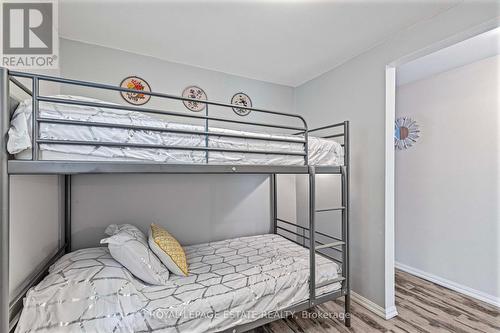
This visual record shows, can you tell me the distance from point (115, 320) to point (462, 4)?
10.8 ft

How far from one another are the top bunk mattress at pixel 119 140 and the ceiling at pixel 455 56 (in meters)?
2.15

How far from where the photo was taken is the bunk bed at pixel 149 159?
105 cm

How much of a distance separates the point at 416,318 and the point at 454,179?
171 cm

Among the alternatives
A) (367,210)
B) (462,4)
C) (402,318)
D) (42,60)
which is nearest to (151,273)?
(42,60)

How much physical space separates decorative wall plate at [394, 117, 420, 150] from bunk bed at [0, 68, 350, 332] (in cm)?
157

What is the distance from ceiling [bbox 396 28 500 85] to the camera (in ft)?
7.13

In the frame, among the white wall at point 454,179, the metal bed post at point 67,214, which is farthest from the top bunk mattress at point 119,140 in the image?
the white wall at point 454,179

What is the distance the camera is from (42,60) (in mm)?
1870

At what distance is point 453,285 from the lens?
267cm

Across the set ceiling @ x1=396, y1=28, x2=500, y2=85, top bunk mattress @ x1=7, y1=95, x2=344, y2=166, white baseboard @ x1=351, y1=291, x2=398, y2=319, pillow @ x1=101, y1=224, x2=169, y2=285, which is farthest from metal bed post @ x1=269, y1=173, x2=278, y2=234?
ceiling @ x1=396, y1=28, x2=500, y2=85

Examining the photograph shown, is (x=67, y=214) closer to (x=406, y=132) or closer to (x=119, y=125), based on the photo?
(x=119, y=125)

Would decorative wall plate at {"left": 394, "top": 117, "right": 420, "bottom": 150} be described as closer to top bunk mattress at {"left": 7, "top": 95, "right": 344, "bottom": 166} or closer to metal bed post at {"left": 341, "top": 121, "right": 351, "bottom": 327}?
metal bed post at {"left": 341, "top": 121, "right": 351, "bottom": 327}

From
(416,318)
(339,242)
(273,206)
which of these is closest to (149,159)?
(339,242)

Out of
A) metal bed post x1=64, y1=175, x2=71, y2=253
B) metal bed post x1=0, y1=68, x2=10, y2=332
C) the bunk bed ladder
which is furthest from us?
metal bed post x1=64, y1=175, x2=71, y2=253
